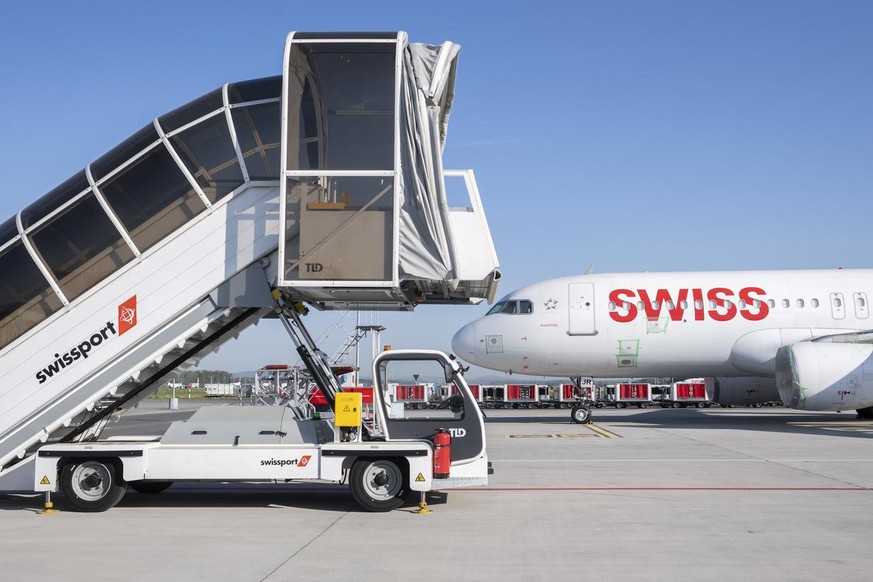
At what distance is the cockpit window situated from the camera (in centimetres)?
2492

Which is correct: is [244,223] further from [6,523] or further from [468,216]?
[6,523]

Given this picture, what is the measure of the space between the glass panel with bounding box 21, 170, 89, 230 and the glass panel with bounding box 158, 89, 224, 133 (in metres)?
1.20

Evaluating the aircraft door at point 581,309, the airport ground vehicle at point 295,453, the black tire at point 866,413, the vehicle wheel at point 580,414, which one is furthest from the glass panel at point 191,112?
the black tire at point 866,413

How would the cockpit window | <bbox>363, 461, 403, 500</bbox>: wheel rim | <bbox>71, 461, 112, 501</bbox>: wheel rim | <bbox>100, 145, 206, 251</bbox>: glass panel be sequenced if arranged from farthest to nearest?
the cockpit window → <bbox>100, 145, 206, 251</bbox>: glass panel → <bbox>71, 461, 112, 501</bbox>: wheel rim → <bbox>363, 461, 403, 500</bbox>: wheel rim

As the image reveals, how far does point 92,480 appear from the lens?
10.1 metres

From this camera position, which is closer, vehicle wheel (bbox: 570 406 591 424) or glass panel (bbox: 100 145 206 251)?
glass panel (bbox: 100 145 206 251)

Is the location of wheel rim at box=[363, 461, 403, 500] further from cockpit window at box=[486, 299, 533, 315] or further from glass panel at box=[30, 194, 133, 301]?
cockpit window at box=[486, 299, 533, 315]

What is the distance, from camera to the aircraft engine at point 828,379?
20.9 metres

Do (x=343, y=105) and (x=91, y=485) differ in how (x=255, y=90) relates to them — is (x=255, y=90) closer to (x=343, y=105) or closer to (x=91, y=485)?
(x=343, y=105)

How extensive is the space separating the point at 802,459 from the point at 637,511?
7006 mm

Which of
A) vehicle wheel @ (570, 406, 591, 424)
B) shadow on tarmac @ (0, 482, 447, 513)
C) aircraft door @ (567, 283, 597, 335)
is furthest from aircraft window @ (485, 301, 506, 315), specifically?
shadow on tarmac @ (0, 482, 447, 513)

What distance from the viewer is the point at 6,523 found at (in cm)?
940

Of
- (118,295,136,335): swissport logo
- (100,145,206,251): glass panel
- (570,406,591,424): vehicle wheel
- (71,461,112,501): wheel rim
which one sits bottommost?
(71,461,112,501): wheel rim

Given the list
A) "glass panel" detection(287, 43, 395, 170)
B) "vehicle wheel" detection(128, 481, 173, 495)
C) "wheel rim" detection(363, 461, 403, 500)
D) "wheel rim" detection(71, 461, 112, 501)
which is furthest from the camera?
"vehicle wheel" detection(128, 481, 173, 495)
